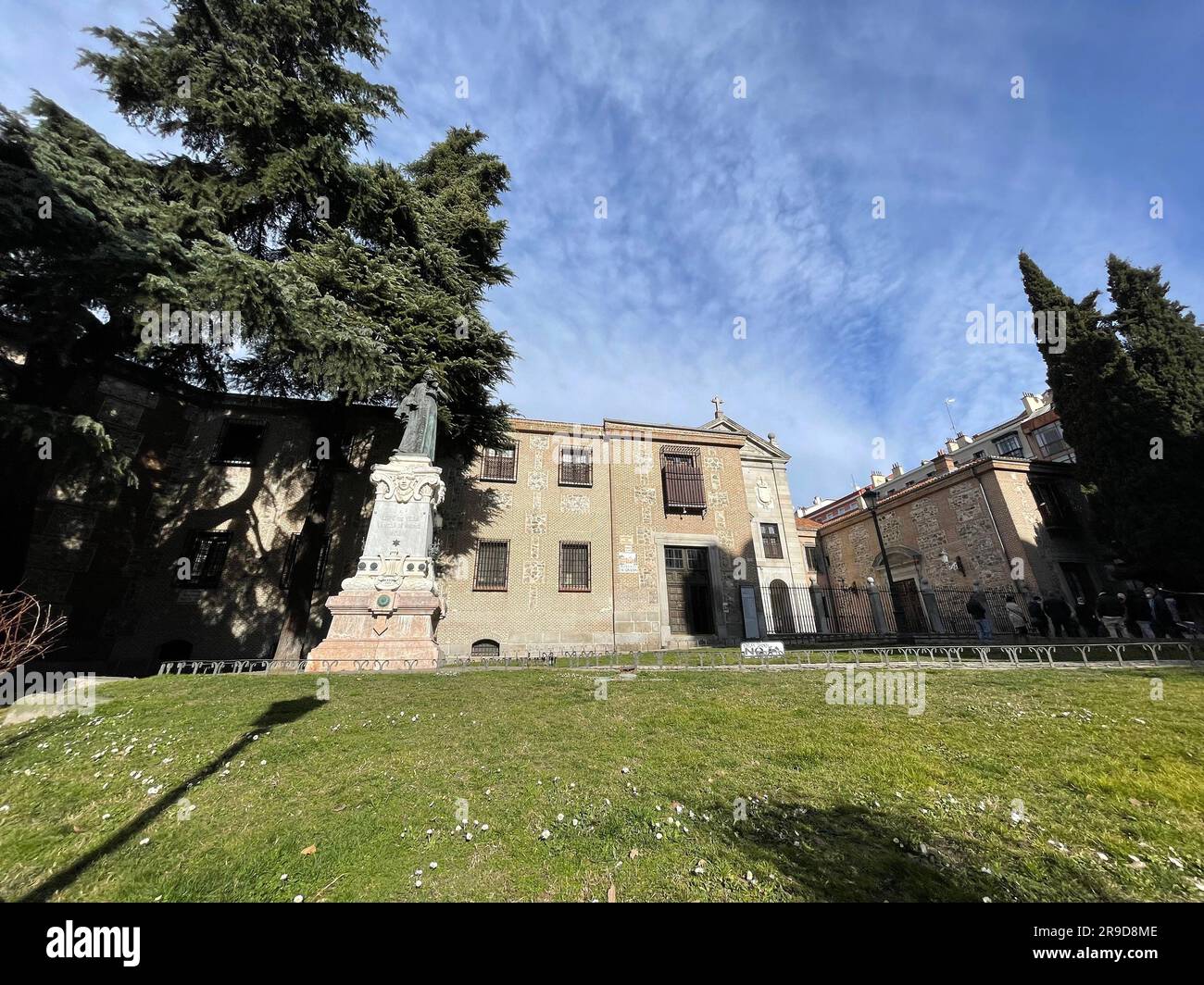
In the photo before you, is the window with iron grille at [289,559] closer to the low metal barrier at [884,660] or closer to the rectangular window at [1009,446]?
the low metal barrier at [884,660]

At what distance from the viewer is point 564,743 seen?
17.4 ft

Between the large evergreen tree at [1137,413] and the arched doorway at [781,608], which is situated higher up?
the large evergreen tree at [1137,413]

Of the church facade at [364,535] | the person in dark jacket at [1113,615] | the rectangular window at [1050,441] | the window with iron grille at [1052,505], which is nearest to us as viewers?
the church facade at [364,535]

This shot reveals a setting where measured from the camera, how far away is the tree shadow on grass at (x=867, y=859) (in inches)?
102

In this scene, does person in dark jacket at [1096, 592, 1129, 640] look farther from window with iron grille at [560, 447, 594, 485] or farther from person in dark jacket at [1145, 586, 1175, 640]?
window with iron grille at [560, 447, 594, 485]

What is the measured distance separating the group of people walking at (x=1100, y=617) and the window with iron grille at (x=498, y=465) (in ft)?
63.8

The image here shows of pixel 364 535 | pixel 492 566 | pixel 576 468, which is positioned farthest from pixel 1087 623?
pixel 364 535

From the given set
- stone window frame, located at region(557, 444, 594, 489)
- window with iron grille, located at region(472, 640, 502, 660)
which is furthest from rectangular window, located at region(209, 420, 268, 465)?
stone window frame, located at region(557, 444, 594, 489)

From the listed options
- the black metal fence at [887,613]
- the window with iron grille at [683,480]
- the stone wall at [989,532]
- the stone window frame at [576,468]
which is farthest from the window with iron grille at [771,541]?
the stone window frame at [576,468]

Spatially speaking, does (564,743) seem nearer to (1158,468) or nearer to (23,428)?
(23,428)

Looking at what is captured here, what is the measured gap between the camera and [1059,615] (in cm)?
1814

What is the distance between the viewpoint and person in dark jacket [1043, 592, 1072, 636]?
689 inches
